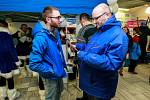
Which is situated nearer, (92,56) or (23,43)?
(92,56)

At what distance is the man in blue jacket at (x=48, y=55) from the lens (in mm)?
1820

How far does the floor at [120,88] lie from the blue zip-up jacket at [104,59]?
6.16 feet

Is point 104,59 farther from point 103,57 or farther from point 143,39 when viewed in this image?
point 143,39

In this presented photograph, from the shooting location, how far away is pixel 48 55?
1.95m

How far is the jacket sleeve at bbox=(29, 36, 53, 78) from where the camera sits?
70.9 inches

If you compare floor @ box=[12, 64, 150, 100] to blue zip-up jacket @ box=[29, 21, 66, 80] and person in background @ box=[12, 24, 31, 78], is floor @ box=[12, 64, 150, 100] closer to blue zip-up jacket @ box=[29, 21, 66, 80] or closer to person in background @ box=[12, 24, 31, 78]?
person in background @ box=[12, 24, 31, 78]

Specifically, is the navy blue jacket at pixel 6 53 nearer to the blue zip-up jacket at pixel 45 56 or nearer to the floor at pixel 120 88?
the floor at pixel 120 88

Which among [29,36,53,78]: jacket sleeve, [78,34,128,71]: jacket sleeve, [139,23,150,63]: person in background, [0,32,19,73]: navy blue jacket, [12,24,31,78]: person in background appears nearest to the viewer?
[78,34,128,71]: jacket sleeve

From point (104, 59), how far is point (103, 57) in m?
0.03

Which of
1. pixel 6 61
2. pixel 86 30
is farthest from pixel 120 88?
pixel 6 61

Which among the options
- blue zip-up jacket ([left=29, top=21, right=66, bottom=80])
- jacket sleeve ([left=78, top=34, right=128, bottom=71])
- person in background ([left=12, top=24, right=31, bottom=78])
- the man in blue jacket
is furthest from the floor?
jacket sleeve ([left=78, top=34, right=128, bottom=71])

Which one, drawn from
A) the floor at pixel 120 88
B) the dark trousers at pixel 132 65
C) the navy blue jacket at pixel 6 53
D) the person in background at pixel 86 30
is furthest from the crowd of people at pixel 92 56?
the dark trousers at pixel 132 65

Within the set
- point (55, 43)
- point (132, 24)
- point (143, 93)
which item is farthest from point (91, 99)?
point (132, 24)

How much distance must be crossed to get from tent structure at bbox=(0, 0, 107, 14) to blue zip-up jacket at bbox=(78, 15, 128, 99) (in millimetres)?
1277
